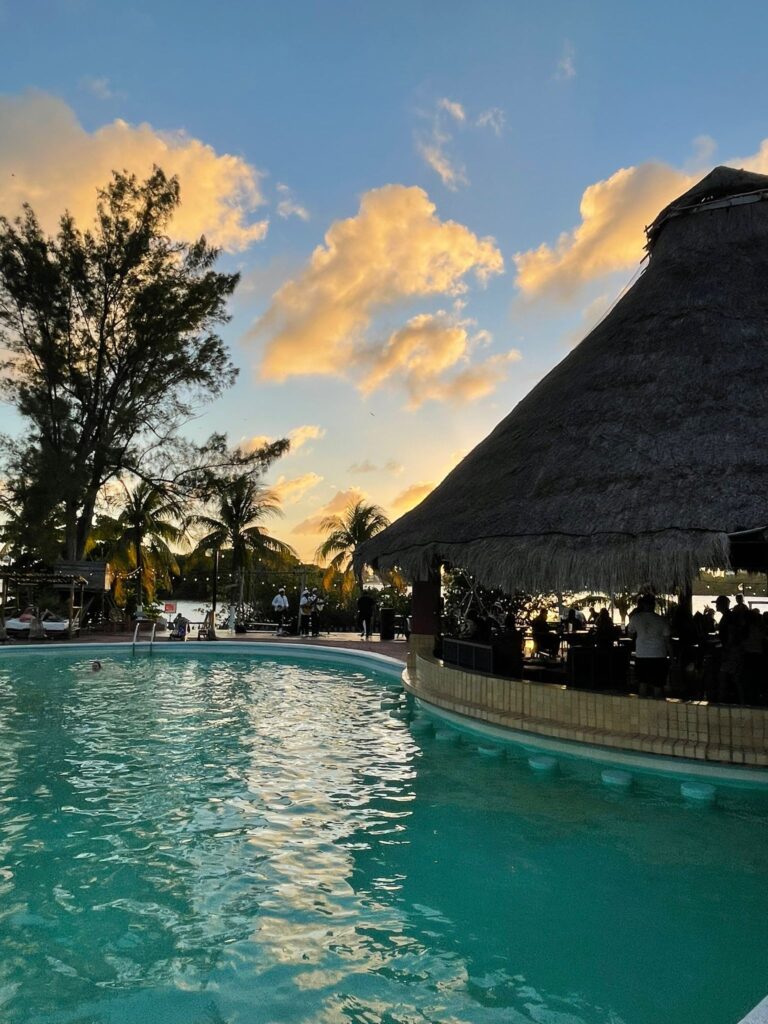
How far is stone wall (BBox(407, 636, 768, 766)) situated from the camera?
6578 mm

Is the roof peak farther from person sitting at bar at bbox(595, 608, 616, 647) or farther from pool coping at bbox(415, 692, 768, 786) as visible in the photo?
pool coping at bbox(415, 692, 768, 786)

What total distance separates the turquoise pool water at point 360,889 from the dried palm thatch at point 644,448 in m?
2.17

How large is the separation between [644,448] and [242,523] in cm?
2000

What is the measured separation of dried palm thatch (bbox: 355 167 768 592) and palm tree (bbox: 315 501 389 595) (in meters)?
15.4

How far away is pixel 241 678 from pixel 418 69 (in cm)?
1086

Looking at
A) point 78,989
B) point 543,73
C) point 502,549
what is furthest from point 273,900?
point 543,73

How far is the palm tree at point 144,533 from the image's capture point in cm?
2539

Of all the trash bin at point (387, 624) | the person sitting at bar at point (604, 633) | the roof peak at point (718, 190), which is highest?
the roof peak at point (718, 190)

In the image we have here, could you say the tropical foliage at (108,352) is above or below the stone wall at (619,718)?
above

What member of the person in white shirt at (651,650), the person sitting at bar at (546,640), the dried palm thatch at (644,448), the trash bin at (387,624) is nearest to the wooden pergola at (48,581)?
the trash bin at (387,624)

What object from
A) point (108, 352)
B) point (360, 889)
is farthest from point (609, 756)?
point (108, 352)

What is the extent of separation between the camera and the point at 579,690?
25.5 feet

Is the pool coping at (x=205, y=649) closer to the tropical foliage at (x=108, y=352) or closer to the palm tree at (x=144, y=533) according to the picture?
the tropical foliage at (x=108, y=352)

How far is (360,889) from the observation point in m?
4.32
